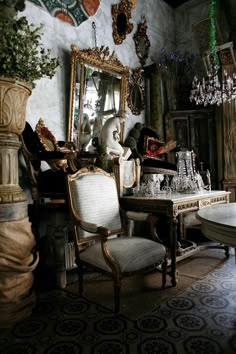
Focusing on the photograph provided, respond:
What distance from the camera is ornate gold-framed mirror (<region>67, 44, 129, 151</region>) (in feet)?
12.2

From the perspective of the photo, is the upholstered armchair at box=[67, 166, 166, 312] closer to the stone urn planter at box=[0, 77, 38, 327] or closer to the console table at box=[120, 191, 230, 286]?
the console table at box=[120, 191, 230, 286]

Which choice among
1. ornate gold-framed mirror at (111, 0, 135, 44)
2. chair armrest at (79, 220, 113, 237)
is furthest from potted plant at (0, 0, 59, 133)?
ornate gold-framed mirror at (111, 0, 135, 44)

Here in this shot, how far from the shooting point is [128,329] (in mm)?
1889

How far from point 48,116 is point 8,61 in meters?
1.62

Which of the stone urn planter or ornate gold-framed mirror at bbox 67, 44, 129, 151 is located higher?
ornate gold-framed mirror at bbox 67, 44, 129, 151

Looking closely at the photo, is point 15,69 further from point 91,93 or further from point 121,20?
point 121,20

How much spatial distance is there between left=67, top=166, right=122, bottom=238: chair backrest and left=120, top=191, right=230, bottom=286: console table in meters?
0.27

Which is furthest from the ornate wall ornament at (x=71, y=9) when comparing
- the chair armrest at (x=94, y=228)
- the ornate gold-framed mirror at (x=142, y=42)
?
the chair armrest at (x=94, y=228)

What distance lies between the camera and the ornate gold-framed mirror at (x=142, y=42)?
499cm

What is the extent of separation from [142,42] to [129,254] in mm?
4276

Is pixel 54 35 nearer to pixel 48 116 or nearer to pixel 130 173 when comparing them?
pixel 48 116

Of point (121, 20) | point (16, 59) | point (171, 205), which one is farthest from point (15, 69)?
point (121, 20)

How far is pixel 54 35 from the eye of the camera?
3.60 m

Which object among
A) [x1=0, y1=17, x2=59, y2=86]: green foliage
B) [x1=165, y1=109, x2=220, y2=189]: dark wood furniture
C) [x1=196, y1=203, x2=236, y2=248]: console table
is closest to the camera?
[x1=196, y1=203, x2=236, y2=248]: console table
